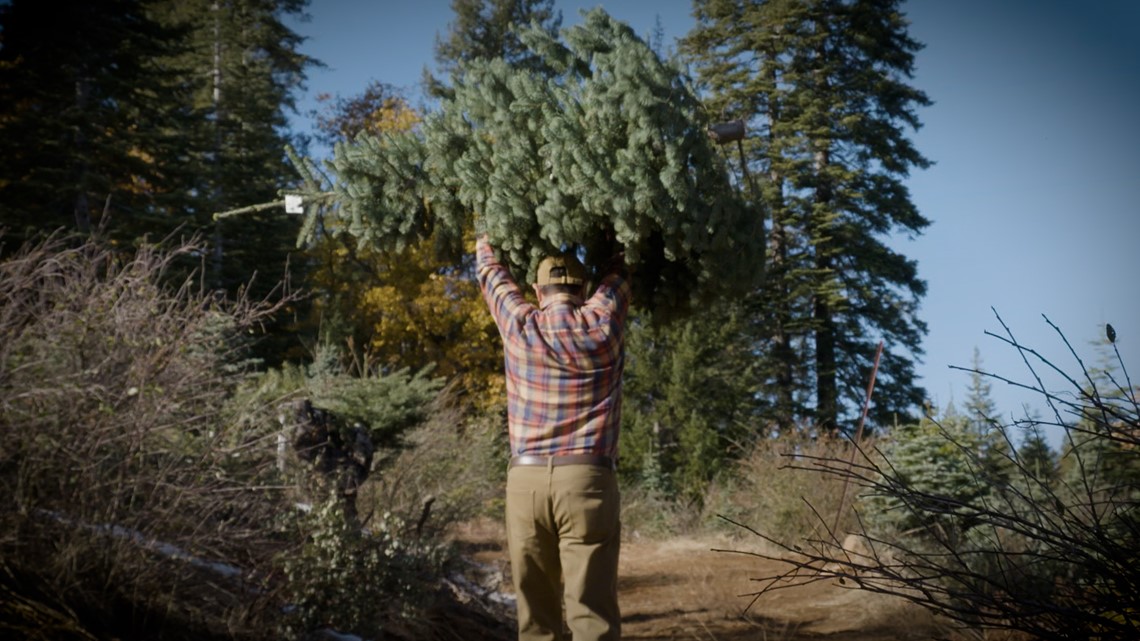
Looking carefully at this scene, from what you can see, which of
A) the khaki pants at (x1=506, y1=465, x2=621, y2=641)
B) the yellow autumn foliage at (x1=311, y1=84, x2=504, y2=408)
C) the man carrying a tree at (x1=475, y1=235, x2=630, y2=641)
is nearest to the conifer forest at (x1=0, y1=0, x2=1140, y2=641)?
the man carrying a tree at (x1=475, y1=235, x2=630, y2=641)

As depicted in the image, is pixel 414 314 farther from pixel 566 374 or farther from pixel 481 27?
pixel 566 374

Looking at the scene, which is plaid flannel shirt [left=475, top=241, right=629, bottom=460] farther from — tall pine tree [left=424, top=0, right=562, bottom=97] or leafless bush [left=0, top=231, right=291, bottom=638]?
tall pine tree [left=424, top=0, right=562, bottom=97]

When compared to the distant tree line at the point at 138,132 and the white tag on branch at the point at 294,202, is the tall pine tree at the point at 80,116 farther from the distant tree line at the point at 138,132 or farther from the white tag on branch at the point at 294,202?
the white tag on branch at the point at 294,202

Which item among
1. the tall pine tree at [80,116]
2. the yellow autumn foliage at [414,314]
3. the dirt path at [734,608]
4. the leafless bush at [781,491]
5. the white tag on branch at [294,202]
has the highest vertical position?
the tall pine tree at [80,116]

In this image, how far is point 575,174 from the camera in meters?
4.06

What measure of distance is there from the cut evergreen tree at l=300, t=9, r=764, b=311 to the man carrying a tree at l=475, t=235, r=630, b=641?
39cm

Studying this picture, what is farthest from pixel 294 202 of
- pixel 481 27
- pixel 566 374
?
pixel 481 27

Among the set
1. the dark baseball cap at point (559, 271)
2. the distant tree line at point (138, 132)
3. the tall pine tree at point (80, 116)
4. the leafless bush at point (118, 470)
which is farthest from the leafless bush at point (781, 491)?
the tall pine tree at point (80, 116)

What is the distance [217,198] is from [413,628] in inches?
630

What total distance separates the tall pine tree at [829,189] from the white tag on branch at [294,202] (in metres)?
15.9

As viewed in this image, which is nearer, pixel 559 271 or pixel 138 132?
pixel 559 271

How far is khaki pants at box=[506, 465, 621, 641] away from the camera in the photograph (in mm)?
3840

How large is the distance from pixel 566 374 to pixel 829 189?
17.6 meters

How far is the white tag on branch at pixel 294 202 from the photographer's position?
4816 mm
